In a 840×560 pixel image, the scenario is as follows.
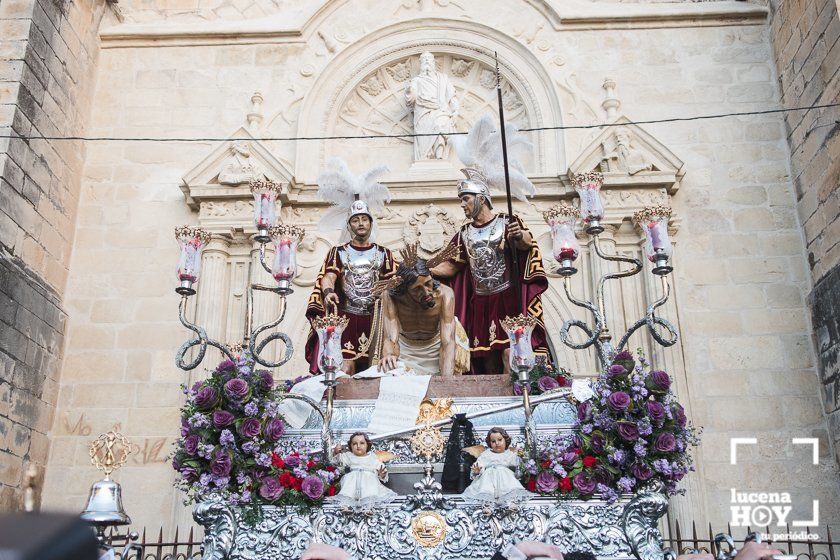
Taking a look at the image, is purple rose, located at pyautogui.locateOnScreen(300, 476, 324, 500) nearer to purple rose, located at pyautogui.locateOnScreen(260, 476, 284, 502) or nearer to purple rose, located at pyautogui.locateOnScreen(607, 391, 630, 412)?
purple rose, located at pyautogui.locateOnScreen(260, 476, 284, 502)

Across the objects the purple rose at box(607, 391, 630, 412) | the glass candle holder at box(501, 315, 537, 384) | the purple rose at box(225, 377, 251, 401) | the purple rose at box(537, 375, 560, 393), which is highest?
the glass candle holder at box(501, 315, 537, 384)

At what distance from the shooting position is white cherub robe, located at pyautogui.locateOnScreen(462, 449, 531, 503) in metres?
4.67

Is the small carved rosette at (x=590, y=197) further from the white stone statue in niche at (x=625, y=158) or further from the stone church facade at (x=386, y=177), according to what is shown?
the white stone statue in niche at (x=625, y=158)

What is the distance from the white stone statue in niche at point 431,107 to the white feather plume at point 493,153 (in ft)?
10.1

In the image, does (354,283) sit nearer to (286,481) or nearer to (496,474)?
(286,481)

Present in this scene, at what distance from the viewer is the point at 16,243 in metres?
8.88

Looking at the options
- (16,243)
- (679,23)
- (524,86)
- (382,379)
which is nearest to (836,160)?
(679,23)

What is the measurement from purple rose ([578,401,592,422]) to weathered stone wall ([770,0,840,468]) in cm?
477

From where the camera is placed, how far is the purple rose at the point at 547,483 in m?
4.71

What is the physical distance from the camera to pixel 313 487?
474 cm

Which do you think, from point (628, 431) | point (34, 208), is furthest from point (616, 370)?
point (34, 208)

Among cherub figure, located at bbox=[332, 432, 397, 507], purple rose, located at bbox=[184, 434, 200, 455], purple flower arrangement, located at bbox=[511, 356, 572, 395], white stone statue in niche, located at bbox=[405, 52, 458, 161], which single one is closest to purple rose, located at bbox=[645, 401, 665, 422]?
purple flower arrangement, located at bbox=[511, 356, 572, 395]

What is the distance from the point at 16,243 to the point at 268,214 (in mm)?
4110

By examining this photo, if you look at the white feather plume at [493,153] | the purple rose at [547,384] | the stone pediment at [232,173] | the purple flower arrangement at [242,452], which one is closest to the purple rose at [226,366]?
the purple flower arrangement at [242,452]
